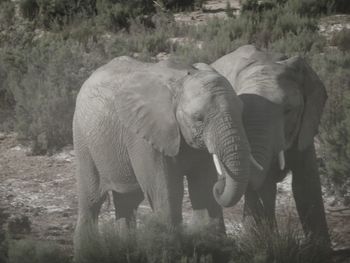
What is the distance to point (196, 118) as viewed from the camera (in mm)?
6613

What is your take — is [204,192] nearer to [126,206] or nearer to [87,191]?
[126,206]

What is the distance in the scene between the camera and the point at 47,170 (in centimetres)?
1130

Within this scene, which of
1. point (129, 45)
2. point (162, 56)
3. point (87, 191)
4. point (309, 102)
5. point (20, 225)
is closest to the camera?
point (309, 102)

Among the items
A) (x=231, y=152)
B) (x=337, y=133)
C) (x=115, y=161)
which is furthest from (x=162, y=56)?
(x=231, y=152)

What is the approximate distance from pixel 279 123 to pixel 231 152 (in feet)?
2.21

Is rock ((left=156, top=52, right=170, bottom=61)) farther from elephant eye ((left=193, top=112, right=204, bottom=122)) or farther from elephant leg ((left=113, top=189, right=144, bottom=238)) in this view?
elephant eye ((left=193, top=112, right=204, bottom=122))

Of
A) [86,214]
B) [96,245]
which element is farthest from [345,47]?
[96,245]

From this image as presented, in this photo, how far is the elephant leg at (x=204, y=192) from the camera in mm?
7324

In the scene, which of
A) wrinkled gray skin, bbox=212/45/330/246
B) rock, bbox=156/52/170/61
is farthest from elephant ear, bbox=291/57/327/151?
rock, bbox=156/52/170/61

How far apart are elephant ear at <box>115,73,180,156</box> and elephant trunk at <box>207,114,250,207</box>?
51 centimetres

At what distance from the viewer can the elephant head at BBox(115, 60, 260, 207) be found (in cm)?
643

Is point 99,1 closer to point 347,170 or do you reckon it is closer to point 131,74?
point 347,170

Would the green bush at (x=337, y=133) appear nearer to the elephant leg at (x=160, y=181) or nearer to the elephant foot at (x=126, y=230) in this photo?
the elephant foot at (x=126, y=230)

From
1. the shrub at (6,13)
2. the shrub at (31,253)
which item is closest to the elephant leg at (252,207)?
the shrub at (31,253)
